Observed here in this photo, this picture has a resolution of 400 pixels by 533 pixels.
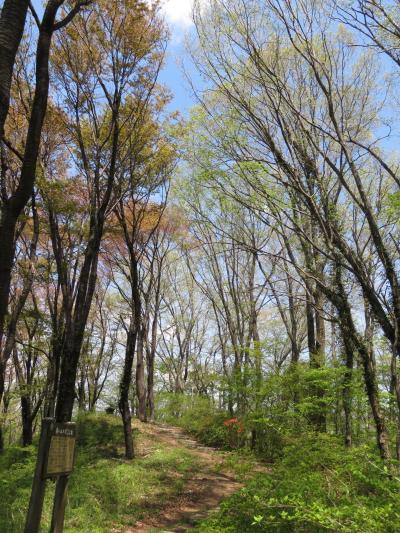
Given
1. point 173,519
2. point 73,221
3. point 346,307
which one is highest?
point 73,221

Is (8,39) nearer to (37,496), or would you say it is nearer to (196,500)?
(37,496)

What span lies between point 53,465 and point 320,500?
2.58m

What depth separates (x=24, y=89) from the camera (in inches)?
360

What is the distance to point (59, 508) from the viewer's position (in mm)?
4594

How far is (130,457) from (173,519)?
335cm

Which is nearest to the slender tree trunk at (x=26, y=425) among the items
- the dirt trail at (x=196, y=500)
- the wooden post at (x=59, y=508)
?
the dirt trail at (x=196, y=500)

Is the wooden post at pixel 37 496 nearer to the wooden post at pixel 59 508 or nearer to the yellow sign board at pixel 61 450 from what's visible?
the yellow sign board at pixel 61 450

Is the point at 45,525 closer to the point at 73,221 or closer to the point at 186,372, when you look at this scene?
the point at 73,221

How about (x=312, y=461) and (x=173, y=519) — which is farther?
(x=173, y=519)

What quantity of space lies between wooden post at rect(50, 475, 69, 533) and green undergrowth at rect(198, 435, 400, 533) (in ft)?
4.81

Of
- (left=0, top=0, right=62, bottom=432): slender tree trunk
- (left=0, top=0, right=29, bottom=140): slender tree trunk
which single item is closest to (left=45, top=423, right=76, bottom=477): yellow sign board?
(left=0, top=0, right=62, bottom=432): slender tree trunk

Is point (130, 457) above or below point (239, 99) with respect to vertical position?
below

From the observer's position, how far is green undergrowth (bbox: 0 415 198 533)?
248 inches

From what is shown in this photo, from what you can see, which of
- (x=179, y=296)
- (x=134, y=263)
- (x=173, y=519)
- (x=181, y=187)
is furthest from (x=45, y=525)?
(x=179, y=296)
